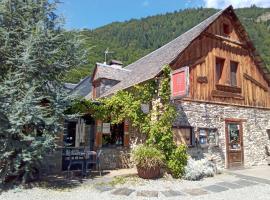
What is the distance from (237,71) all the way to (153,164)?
8439 mm

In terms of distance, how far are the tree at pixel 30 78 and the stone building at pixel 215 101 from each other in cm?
383

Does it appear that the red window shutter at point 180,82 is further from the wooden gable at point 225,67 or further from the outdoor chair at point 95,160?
the outdoor chair at point 95,160

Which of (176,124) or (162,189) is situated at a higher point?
(176,124)

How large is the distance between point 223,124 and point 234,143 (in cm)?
121

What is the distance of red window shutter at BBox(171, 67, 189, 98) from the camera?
11440 millimetres

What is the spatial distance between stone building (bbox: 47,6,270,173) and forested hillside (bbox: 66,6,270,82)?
77.0 feet

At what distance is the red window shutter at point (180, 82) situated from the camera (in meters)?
11.4

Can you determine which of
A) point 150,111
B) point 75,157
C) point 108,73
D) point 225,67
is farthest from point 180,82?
point 108,73

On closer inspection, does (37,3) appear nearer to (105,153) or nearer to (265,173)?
(105,153)

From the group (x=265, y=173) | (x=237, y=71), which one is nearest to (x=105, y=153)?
(x=265, y=173)

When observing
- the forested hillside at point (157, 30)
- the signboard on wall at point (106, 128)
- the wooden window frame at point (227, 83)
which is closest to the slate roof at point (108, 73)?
the signboard on wall at point (106, 128)

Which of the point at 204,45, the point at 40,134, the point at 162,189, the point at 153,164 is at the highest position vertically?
the point at 204,45

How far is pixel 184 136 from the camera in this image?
13102 mm

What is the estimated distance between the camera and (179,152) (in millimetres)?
11305
